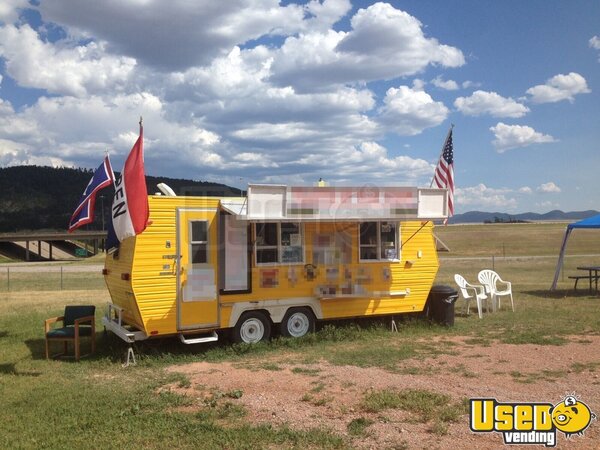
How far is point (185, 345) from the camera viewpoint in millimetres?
9812

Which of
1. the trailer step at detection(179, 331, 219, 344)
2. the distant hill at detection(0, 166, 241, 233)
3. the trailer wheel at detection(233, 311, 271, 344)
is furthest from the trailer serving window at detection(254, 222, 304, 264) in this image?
the distant hill at detection(0, 166, 241, 233)

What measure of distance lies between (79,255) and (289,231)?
6340 centimetres

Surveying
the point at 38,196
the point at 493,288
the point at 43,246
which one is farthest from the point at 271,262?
the point at 38,196

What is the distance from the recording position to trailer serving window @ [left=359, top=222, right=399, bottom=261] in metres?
10.7

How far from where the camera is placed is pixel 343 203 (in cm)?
973

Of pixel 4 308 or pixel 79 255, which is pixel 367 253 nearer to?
pixel 4 308

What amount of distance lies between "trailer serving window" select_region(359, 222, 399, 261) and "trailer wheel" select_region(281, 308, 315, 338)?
1.52 metres

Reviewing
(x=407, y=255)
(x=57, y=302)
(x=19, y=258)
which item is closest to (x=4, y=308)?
(x=57, y=302)

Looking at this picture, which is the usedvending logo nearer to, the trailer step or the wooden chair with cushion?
the trailer step

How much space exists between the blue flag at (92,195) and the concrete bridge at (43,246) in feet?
176

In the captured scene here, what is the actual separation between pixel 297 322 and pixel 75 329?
381 cm

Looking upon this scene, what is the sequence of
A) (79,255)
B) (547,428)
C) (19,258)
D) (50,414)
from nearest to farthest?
1. (547,428)
2. (50,414)
3. (19,258)
4. (79,255)

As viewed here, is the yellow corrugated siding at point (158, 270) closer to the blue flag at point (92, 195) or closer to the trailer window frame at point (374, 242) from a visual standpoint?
the blue flag at point (92, 195)

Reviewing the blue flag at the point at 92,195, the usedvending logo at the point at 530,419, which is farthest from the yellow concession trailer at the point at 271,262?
the usedvending logo at the point at 530,419
